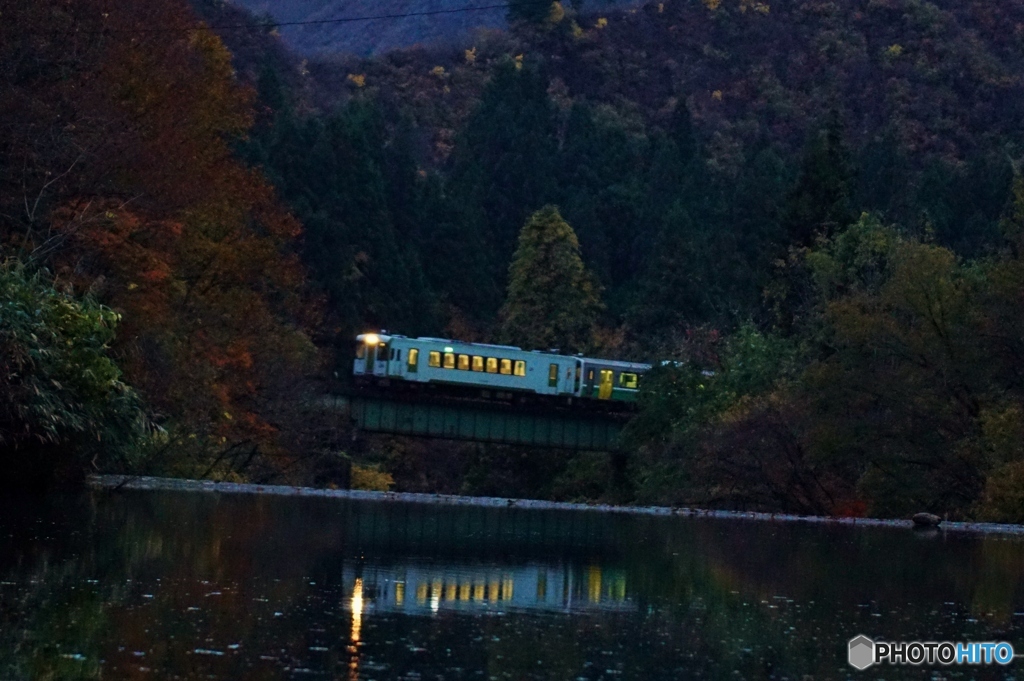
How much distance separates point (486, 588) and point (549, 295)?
6949 centimetres

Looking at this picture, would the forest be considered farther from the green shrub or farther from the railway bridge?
the railway bridge

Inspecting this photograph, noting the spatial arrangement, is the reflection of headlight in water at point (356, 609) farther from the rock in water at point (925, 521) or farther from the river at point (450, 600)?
the rock in water at point (925, 521)

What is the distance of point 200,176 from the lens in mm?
39469

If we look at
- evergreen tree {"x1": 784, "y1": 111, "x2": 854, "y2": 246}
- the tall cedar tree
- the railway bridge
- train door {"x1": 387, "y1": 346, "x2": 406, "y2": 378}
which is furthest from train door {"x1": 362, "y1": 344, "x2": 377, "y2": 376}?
the tall cedar tree

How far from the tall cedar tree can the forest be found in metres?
0.10

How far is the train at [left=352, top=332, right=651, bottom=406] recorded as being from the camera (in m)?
69.2

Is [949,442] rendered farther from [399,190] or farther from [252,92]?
[399,190]

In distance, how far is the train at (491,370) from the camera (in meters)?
69.2

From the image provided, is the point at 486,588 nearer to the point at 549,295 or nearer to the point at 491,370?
the point at 491,370

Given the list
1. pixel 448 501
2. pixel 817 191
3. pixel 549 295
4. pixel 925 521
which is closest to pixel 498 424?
pixel 817 191

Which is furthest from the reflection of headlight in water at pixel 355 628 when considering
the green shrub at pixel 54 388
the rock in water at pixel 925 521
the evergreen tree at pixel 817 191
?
the evergreen tree at pixel 817 191

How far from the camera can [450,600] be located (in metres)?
15.8

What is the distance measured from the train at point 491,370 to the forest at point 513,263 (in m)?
2.68

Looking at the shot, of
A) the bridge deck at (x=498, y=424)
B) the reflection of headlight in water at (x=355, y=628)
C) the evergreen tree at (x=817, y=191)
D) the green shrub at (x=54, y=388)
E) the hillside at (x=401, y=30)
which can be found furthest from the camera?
the hillside at (x=401, y=30)
